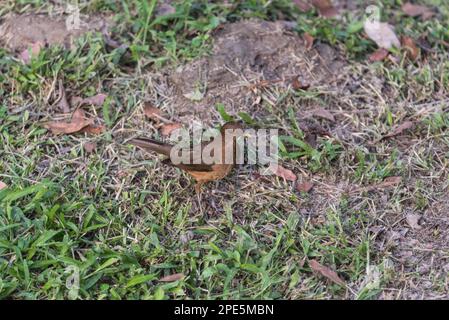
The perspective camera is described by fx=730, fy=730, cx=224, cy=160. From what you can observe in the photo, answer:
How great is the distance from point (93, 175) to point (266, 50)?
1.59m

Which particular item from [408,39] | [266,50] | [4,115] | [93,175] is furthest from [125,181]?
[408,39]

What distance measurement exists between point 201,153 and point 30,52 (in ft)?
5.19

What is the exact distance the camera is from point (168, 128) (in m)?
4.75

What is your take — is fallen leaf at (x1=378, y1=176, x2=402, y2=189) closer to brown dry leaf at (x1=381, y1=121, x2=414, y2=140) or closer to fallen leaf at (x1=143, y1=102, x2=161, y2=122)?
brown dry leaf at (x1=381, y1=121, x2=414, y2=140)

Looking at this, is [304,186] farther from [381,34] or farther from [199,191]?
[381,34]

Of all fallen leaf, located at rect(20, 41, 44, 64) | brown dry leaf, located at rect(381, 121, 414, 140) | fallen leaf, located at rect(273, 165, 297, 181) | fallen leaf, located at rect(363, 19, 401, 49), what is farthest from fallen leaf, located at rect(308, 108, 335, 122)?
fallen leaf, located at rect(20, 41, 44, 64)

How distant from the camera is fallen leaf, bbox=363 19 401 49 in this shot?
5363 millimetres

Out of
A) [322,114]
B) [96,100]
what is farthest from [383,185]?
[96,100]

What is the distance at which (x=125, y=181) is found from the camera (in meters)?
4.40

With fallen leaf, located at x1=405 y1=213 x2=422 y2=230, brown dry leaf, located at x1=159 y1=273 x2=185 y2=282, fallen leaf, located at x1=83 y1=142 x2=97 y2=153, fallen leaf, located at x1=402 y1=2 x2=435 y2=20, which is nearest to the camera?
brown dry leaf, located at x1=159 y1=273 x2=185 y2=282

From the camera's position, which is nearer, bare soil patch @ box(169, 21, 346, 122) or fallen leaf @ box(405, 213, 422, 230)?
fallen leaf @ box(405, 213, 422, 230)

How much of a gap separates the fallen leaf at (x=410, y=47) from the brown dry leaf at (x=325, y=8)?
584 millimetres

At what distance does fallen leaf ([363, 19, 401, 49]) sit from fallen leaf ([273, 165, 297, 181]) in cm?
148

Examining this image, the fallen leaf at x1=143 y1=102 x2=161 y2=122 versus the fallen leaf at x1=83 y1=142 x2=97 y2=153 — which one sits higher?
the fallen leaf at x1=143 y1=102 x2=161 y2=122
